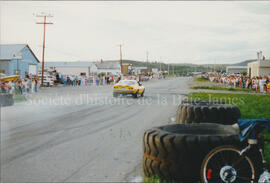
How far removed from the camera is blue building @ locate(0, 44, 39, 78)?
43.7 m

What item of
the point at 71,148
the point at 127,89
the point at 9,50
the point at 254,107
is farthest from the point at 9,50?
the point at 71,148

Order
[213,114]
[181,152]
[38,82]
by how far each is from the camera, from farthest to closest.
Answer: [38,82] → [213,114] → [181,152]

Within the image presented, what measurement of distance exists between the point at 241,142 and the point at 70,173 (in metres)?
2.80

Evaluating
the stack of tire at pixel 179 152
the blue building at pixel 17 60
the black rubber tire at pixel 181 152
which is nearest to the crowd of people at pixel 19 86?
the blue building at pixel 17 60

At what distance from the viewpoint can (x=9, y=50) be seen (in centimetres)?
4591

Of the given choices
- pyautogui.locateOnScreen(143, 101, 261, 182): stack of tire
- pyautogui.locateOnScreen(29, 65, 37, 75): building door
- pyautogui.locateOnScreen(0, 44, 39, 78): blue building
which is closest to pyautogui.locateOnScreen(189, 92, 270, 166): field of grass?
pyautogui.locateOnScreen(143, 101, 261, 182): stack of tire

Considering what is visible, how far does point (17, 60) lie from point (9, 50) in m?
3.07

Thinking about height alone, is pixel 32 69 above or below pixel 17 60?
below

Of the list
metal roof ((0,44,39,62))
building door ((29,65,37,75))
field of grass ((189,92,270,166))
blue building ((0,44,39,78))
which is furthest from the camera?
building door ((29,65,37,75))

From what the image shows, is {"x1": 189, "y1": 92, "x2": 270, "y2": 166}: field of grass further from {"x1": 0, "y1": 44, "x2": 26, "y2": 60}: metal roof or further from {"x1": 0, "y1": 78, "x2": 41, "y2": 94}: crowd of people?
{"x1": 0, "y1": 44, "x2": 26, "y2": 60}: metal roof

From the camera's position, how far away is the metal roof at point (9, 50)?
44031 millimetres

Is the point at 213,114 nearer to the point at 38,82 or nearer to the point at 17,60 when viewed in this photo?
the point at 38,82

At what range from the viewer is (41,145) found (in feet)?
21.7

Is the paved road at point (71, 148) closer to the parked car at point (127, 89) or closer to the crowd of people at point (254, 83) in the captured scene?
the parked car at point (127, 89)
